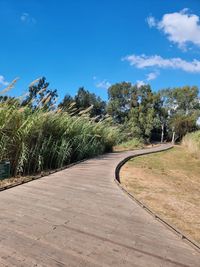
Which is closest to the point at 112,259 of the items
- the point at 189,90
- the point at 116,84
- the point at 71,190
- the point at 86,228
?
the point at 86,228

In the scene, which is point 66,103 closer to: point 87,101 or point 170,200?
point 170,200

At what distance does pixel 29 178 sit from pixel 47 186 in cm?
66

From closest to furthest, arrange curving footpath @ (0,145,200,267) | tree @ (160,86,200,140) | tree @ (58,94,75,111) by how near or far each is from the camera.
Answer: curving footpath @ (0,145,200,267)
tree @ (58,94,75,111)
tree @ (160,86,200,140)

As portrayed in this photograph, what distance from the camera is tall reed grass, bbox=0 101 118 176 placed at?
221 inches

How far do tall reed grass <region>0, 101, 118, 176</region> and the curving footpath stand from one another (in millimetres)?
1361

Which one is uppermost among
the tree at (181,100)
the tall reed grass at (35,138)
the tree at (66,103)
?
the tree at (181,100)

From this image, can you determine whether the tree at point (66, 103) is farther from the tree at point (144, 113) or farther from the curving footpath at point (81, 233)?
the tree at point (144, 113)

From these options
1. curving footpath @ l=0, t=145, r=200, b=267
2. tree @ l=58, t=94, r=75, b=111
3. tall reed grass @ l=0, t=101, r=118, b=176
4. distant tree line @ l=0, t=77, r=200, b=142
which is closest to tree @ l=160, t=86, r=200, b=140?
distant tree line @ l=0, t=77, r=200, b=142

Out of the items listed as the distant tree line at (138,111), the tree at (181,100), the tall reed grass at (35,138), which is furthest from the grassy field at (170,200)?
the tree at (181,100)

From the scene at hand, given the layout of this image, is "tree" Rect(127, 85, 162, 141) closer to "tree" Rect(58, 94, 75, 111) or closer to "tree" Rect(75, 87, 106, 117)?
"tree" Rect(75, 87, 106, 117)

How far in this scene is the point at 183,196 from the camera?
17.8 ft

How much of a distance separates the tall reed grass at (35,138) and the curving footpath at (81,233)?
1361 millimetres

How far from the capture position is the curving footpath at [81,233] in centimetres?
232

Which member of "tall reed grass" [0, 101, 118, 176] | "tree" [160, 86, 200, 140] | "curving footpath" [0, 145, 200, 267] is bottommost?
"curving footpath" [0, 145, 200, 267]
